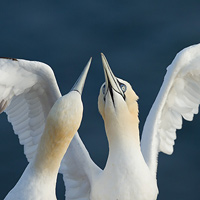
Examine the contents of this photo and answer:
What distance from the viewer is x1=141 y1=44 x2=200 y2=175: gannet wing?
11.7 metres

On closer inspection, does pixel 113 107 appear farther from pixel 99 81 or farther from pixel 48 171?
pixel 99 81

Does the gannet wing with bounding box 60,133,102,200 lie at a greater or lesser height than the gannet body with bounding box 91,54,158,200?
lesser

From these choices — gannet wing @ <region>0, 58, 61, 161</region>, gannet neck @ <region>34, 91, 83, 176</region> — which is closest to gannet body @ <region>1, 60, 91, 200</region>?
gannet neck @ <region>34, 91, 83, 176</region>

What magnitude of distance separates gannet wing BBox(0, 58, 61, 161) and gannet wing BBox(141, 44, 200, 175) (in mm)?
1498

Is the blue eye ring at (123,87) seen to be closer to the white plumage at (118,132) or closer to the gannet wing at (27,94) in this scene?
the white plumage at (118,132)

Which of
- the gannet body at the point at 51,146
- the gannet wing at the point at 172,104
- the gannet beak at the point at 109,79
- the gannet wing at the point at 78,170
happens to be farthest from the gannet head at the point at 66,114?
the gannet wing at the point at 172,104

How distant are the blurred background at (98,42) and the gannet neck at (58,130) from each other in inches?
148

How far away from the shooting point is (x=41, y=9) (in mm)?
15125

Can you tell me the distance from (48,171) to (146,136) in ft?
8.24

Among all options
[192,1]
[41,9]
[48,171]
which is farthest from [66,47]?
[48,171]

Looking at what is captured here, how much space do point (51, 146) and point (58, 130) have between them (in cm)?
41

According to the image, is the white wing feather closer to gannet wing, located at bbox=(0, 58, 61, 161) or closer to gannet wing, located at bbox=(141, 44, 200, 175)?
gannet wing, located at bbox=(0, 58, 61, 161)

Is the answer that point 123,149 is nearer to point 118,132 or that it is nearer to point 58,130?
point 118,132

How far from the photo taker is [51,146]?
9.46 metres
